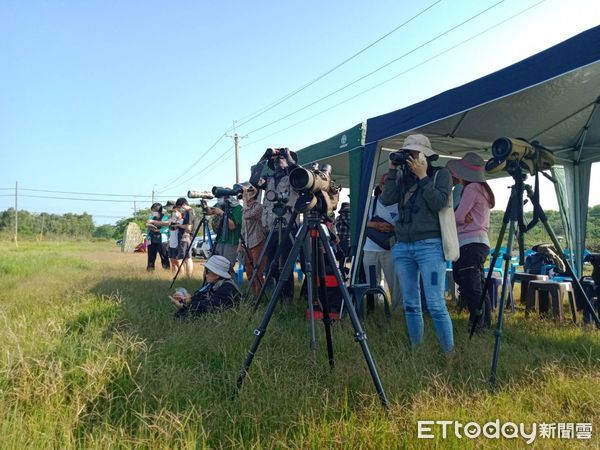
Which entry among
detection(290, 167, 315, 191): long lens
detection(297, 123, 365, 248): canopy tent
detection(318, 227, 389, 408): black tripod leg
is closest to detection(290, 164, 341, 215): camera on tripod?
detection(290, 167, 315, 191): long lens

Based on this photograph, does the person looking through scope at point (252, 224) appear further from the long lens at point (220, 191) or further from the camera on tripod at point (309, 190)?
the camera on tripod at point (309, 190)

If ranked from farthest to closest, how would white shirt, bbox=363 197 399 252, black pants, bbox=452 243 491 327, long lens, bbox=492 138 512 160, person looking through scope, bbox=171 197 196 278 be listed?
person looking through scope, bbox=171 197 196 278
white shirt, bbox=363 197 399 252
black pants, bbox=452 243 491 327
long lens, bbox=492 138 512 160

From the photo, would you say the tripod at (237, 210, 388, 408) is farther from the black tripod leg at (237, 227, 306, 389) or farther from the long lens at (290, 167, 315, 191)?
the long lens at (290, 167, 315, 191)

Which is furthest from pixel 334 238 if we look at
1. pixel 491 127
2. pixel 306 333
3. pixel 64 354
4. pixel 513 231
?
pixel 64 354

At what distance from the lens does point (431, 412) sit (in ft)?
6.08

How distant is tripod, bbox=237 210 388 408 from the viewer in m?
1.98

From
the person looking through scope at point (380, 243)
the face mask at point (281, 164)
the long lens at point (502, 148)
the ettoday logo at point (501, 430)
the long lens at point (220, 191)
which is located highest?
the face mask at point (281, 164)

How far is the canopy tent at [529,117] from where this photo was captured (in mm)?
2803

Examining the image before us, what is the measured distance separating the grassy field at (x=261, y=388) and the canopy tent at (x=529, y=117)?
1.91 metres

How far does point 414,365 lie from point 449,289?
323 centimetres

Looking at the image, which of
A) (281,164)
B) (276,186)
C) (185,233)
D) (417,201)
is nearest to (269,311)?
(417,201)

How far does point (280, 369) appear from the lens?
92.8 inches

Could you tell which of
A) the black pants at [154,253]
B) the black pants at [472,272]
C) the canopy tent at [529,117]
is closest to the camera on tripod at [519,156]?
the canopy tent at [529,117]

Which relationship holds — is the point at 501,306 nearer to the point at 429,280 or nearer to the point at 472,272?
the point at 429,280
